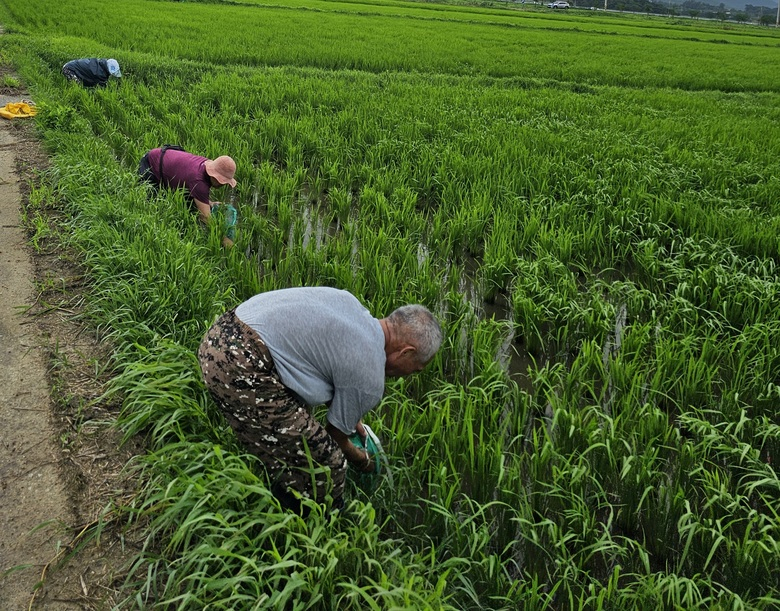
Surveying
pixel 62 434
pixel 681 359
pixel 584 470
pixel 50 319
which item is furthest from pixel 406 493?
pixel 50 319

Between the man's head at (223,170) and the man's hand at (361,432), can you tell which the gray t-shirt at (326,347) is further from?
the man's head at (223,170)

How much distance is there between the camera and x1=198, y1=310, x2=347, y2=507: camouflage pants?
6.41ft

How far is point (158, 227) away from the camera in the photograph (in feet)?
13.2

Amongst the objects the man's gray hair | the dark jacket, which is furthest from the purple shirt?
the dark jacket

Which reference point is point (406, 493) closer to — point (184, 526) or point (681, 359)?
point (184, 526)

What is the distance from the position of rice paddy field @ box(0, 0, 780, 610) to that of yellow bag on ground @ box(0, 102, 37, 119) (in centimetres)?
35

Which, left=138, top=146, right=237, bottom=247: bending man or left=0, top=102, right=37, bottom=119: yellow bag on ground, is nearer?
left=138, top=146, right=237, bottom=247: bending man

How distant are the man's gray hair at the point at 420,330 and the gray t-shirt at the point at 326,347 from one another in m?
0.09

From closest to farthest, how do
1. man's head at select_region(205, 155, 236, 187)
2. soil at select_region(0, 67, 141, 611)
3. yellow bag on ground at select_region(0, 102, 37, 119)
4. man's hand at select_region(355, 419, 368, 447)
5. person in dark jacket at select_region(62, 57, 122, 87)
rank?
soil at select_region(0, 67, 141, 611)
man's hand at select_region(355, 419, 368, 447)
man's head at select_region(205, 155, 236, 187)
yellow bag on ground at select_region(0, 102, 37, 119)
person in dark jacket at select_region(62, 57, 122, 87)

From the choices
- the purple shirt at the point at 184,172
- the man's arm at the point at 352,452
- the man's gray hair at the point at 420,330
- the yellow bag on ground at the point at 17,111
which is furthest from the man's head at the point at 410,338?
the yellow bag on ground at the point at 17,111

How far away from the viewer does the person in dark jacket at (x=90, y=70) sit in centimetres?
813

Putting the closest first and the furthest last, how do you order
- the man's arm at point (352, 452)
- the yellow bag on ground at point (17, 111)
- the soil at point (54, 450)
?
the soil at point (54, 450) < the man's arm at point (352, 452) < the yellow bag on ground at point (17, 111)

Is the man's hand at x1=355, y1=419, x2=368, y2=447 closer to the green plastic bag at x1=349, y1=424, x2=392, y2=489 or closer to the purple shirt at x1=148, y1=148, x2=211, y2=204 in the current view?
the green plastic bag at x1=349, y1=424, x2=392, y2=489

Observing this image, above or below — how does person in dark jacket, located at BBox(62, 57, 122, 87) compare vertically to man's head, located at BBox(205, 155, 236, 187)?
above
